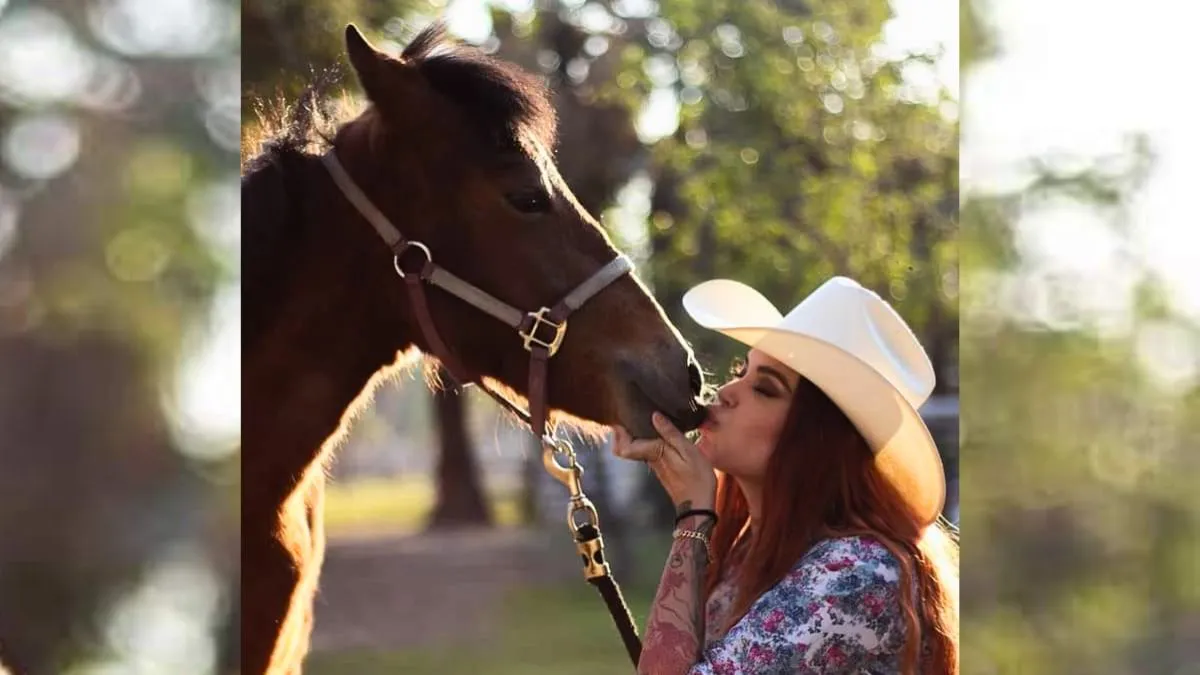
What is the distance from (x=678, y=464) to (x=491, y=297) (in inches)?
13.2

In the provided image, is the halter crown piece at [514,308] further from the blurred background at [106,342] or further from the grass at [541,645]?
the grass at [541,645]

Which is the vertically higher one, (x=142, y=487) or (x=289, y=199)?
(x=289, y=199)

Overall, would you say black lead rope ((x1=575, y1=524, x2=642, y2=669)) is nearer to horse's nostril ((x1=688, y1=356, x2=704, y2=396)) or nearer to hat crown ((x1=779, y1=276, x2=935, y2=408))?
horse's nostril ((x1=688, y1=356, x2=704, y2=396))

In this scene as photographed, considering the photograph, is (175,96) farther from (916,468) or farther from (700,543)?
(916,468)

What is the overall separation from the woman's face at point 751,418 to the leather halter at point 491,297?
0.21m

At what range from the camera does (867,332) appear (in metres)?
1.27

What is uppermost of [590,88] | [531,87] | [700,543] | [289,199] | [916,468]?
[590,88]

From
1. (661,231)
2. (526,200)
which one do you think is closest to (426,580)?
(661,231)

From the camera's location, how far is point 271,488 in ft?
4.58

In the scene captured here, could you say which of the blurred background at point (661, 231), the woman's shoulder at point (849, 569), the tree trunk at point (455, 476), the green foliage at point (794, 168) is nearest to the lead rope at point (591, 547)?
the woman's shoulder at point (849, 569)

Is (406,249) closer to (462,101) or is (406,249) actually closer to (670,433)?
(462,101)

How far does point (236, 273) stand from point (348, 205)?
1.42ft

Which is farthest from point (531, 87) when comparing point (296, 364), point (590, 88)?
point (590, 88)

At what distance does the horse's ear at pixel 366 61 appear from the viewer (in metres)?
1.29
